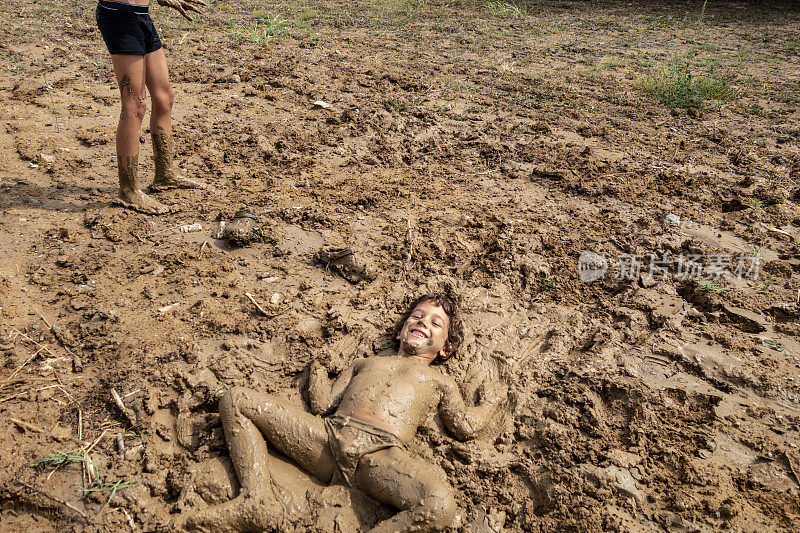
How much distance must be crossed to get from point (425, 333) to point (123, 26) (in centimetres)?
300

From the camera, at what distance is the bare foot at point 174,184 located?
4539 mm

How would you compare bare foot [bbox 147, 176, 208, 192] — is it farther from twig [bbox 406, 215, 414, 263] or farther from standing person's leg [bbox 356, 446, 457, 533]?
standing person's leg [bbox 356, 446, 457, 533]

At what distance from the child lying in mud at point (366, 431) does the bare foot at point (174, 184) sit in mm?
2443

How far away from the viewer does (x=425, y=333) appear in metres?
3.29

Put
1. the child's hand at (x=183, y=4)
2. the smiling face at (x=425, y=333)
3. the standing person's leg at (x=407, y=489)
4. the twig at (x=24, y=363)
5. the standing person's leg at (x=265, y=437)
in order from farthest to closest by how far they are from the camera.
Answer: the child's hand at (x=183, y=4) < the smiling face at (x=425, y=333) < the twig at (x=24, y=363) < the standing person's leg at (x=265, y=437) < the standing person's leg at (x=407, y=489)

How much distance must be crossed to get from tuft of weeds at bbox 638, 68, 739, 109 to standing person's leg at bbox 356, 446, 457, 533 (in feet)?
21.0

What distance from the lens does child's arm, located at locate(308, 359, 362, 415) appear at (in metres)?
2.96

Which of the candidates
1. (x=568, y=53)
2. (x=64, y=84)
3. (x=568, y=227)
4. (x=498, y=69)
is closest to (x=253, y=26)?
(x=64, y=84)

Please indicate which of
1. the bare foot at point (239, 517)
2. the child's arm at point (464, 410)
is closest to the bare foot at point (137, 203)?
the bare foot at point (239, 517)

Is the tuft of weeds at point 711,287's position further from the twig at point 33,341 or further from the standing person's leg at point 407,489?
the twig at point 33,341

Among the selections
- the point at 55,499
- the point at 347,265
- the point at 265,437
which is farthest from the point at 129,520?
the point at 347,265

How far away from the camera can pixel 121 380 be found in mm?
2918

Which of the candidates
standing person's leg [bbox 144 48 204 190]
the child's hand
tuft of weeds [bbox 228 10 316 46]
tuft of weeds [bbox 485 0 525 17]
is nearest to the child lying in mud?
standing person's leg [bbox 144 48 204 190]

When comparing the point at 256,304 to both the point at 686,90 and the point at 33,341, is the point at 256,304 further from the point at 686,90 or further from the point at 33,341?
the point at 686,90
